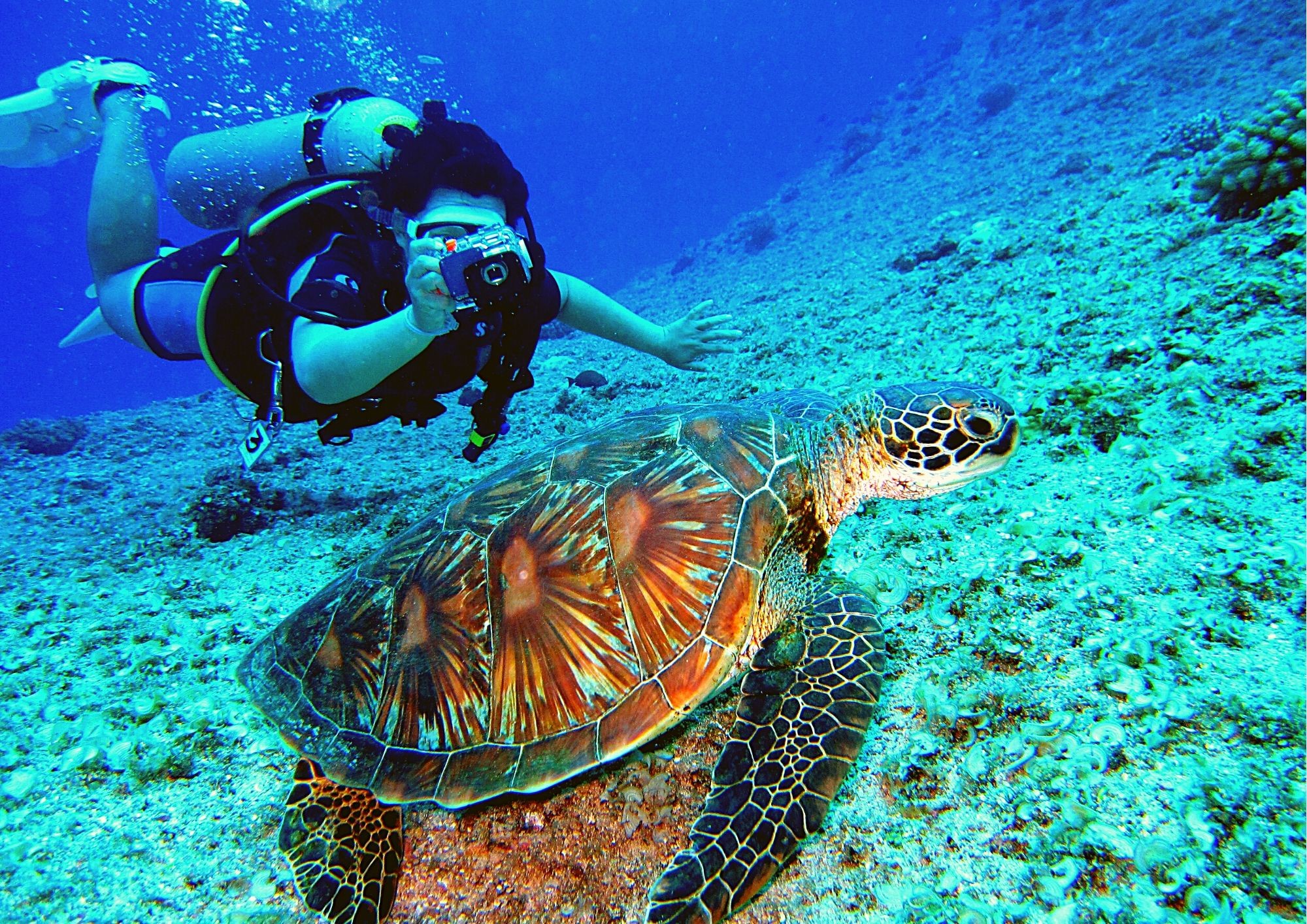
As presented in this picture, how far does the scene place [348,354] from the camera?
91.4 inches

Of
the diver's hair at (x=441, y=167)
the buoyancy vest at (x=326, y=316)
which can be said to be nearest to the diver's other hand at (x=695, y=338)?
the buoyancy vest at (x=326, y=316)

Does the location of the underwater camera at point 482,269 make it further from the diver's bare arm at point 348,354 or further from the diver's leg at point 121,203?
the diver's leg at point 121,203

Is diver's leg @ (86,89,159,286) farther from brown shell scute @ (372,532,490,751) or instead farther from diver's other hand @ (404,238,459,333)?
brown shell scute @ (372,532,490,751)

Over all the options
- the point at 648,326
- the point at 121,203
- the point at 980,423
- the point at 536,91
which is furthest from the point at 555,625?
the point at 536,91

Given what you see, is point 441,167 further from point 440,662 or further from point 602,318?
point 440,662

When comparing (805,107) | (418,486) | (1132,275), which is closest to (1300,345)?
(1132,275)

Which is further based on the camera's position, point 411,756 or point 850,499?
point 850,499

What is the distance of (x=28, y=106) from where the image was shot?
3.90 m

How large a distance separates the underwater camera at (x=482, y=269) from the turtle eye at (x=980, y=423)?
75.4 inches

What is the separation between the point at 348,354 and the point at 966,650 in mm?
2776

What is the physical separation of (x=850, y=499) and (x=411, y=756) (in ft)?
6.52

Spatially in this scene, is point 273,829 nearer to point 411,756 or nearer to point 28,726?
point 411,756

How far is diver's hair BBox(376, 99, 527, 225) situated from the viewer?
8.87 ft

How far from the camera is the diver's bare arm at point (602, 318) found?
3670 mm
